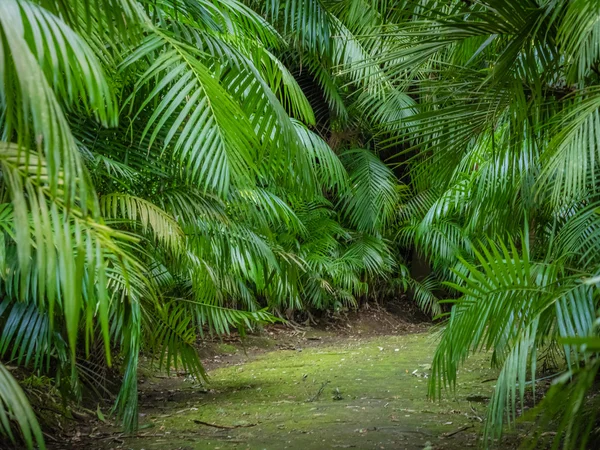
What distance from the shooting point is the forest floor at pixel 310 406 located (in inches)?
104

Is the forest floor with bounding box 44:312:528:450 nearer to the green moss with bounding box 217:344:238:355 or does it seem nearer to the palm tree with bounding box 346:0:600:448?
the green moss with bounding box 217:344:238:355

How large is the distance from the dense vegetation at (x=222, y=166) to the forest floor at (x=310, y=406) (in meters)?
0.30

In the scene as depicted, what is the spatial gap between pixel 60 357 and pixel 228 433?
78 cm

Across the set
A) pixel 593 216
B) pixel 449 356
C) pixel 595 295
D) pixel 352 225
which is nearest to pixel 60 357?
pixel 449 356

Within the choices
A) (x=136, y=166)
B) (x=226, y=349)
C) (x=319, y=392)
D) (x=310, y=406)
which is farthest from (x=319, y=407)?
(x=226, y=349)

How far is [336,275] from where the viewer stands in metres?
6.76

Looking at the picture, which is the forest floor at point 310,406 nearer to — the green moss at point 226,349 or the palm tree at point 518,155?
the green moss at point 226,349

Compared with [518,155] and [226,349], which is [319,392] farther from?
[226,349]

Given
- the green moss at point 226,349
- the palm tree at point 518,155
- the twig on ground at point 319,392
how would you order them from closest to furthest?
the palm tree at point 518,155 → the twig on ground at point 319,392 → the green moss at point 226,349

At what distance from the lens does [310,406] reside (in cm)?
329

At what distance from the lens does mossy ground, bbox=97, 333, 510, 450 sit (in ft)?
8.61

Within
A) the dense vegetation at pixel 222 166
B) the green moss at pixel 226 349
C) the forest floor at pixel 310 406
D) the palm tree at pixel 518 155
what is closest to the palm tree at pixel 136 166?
the dense vegetation at pixel 222 166

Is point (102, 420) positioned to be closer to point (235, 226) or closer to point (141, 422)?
point (141, 422)

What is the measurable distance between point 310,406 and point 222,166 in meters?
1.55
